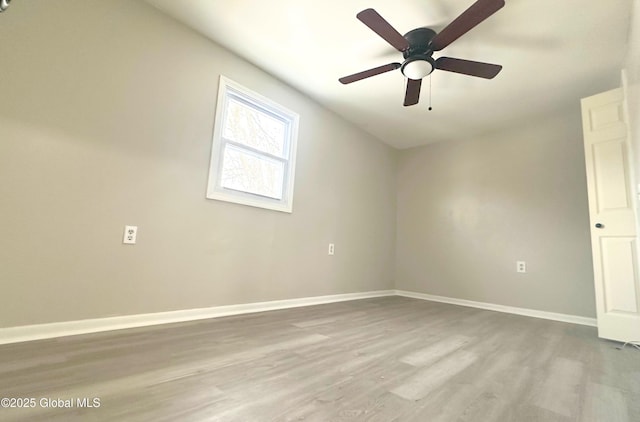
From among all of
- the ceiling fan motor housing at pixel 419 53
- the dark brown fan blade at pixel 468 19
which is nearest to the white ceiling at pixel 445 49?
the ceiling fan motor housing at pixel 419 53

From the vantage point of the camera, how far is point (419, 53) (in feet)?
6.47

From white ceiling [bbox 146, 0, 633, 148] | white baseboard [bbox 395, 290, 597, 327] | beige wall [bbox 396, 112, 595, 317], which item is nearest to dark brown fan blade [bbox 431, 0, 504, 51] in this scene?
white ceiling [bbox 146, 0, 633, 148]

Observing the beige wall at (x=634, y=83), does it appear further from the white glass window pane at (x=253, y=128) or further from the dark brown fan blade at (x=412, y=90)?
the white glass window pane at (x=253, y=128)

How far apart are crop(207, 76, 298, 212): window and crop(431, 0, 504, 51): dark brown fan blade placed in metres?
1.57

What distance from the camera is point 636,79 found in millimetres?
1790

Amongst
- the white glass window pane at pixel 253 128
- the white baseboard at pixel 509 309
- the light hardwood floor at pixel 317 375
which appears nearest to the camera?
the light hardwood floor at pixel 317 375

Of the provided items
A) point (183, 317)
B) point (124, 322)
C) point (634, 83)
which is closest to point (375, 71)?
point (634, 83)

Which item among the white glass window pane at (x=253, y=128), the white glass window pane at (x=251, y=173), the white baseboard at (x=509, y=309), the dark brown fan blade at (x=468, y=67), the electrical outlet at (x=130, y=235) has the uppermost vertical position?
the dark brown fan blade at (x=468, y=67)

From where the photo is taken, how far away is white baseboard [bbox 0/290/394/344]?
147 cm

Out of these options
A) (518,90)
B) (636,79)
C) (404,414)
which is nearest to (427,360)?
(404,414)

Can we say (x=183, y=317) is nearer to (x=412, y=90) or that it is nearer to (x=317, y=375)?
(x=317, y=375)

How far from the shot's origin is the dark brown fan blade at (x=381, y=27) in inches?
63.0

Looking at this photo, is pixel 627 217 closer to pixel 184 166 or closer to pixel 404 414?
pixel 404 414

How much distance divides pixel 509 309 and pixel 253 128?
3442 millimetres
